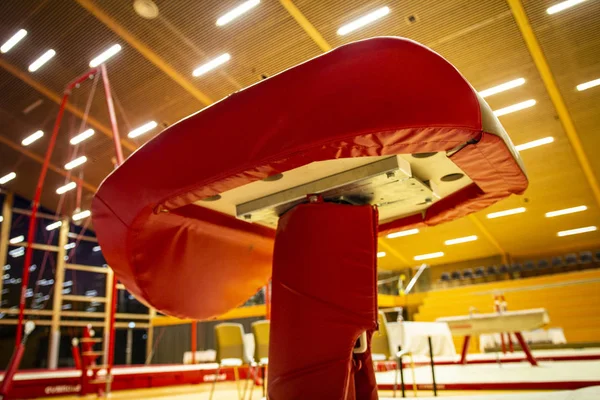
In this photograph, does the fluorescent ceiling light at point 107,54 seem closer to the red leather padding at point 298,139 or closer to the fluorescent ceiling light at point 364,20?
the fluorescent ceiling light at point 364,20

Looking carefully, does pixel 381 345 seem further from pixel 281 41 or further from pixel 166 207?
pixel 281 41

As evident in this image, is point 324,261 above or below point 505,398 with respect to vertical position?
above

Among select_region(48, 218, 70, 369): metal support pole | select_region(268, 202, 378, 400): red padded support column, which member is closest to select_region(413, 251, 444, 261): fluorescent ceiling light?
select_region(48, 218, 70, 369): metal support pole

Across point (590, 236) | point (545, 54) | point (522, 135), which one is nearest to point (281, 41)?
point (545, 54)

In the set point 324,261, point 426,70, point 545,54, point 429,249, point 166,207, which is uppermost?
point 545,54

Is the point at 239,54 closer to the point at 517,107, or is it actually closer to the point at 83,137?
the point at 83,137

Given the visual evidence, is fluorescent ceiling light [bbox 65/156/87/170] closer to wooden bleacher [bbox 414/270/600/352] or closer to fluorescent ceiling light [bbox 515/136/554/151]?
wooden bleacher [bbox 414/270/600/352]

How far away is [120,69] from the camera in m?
8.22

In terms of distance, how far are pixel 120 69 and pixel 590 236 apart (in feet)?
47.5

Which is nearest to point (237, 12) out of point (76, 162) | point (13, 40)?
point (13, 40)

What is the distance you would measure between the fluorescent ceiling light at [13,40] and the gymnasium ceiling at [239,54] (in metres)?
0.08

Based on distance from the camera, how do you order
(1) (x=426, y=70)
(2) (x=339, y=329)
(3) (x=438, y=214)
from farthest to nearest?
1. (3) (x=438, y=214)
2. (2) (x=339, y=329)
3. (1) (x=426, y=70)

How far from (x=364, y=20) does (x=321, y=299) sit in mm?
6567

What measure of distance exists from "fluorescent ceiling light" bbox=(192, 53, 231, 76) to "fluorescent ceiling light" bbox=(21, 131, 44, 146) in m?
4.36
